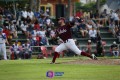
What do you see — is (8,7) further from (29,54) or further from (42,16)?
(29,54)

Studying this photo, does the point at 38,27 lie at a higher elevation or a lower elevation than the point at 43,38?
higher

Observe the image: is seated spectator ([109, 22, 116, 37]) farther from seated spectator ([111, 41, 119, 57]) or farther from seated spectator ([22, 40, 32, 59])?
seated spectator ([22, 40, 32, 59])

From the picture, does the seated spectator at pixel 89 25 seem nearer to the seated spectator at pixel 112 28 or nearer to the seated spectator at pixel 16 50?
the seated spectator at pixel 112 28

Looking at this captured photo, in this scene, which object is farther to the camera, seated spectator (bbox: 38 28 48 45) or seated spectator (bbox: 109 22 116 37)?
seated spectator (bbox: 109 22 116 37)

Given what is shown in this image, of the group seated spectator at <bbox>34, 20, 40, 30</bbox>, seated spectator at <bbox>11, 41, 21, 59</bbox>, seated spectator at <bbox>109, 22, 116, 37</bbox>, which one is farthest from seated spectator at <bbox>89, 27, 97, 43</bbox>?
seated spectator at <bbox>11, 41, 21, 59</bbox>

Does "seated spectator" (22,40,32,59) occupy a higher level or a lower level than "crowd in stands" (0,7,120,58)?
lower

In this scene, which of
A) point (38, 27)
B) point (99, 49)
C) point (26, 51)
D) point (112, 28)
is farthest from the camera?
point (112, 28)

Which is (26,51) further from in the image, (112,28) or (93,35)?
(112,28)

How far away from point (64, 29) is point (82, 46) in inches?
521

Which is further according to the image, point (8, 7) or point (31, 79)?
point (8, 7)

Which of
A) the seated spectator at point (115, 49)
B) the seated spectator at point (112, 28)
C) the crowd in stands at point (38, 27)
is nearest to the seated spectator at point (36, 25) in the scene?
the crowd in stands at point (38, 27)

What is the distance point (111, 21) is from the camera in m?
40.2

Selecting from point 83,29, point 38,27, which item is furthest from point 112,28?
point 38,27

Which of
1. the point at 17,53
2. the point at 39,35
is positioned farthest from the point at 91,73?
the point at 39,35
